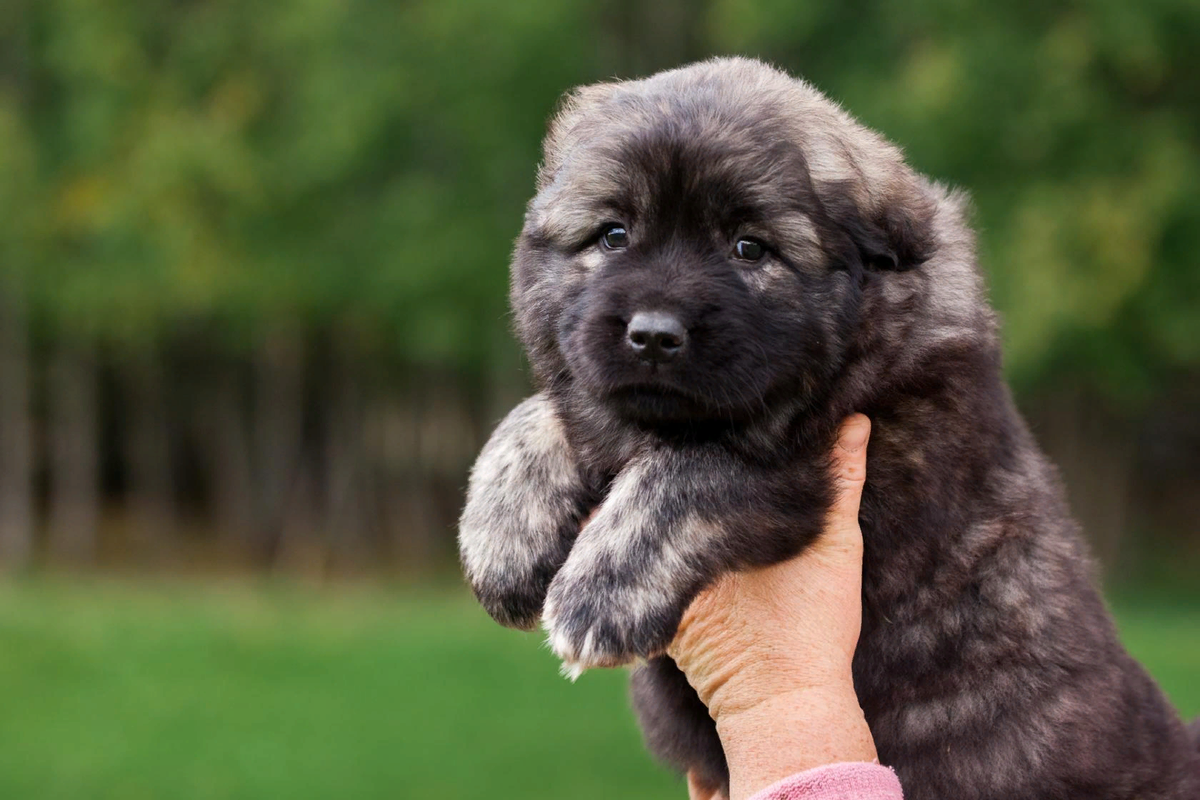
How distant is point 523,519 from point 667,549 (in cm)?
49

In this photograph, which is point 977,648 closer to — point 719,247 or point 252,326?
point 719,247

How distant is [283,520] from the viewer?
23.6m

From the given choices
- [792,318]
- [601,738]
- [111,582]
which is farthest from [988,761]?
[111,582]

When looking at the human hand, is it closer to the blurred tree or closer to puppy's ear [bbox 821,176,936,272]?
puppy's ear [bbox 821,176,936,272]

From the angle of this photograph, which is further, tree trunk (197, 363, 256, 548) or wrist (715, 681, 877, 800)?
tree trunk (197, 363, 256, 548)

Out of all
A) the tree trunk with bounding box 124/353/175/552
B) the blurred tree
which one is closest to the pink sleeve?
the blurred tree

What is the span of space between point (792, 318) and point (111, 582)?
17705mm

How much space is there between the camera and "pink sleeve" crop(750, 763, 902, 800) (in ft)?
8.76

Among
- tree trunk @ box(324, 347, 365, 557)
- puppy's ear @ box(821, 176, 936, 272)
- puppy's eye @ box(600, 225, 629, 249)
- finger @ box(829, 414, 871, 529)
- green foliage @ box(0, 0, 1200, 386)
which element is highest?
puppy's ear @ box(821, 176, 936, 272)

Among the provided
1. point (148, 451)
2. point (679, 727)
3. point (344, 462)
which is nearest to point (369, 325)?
point (344, 462)

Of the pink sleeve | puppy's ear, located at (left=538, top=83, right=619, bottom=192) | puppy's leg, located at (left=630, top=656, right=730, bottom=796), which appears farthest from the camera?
puppy's ear, located at (left=538, top=83, right=619, bottom=192)

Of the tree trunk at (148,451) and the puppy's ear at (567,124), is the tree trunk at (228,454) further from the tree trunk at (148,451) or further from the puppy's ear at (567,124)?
the puppy's ear at (567,124)

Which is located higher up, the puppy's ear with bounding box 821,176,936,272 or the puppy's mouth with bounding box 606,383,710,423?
the puppy's ear with bounding box 821,176,936,272

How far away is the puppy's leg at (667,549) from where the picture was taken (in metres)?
3.05
